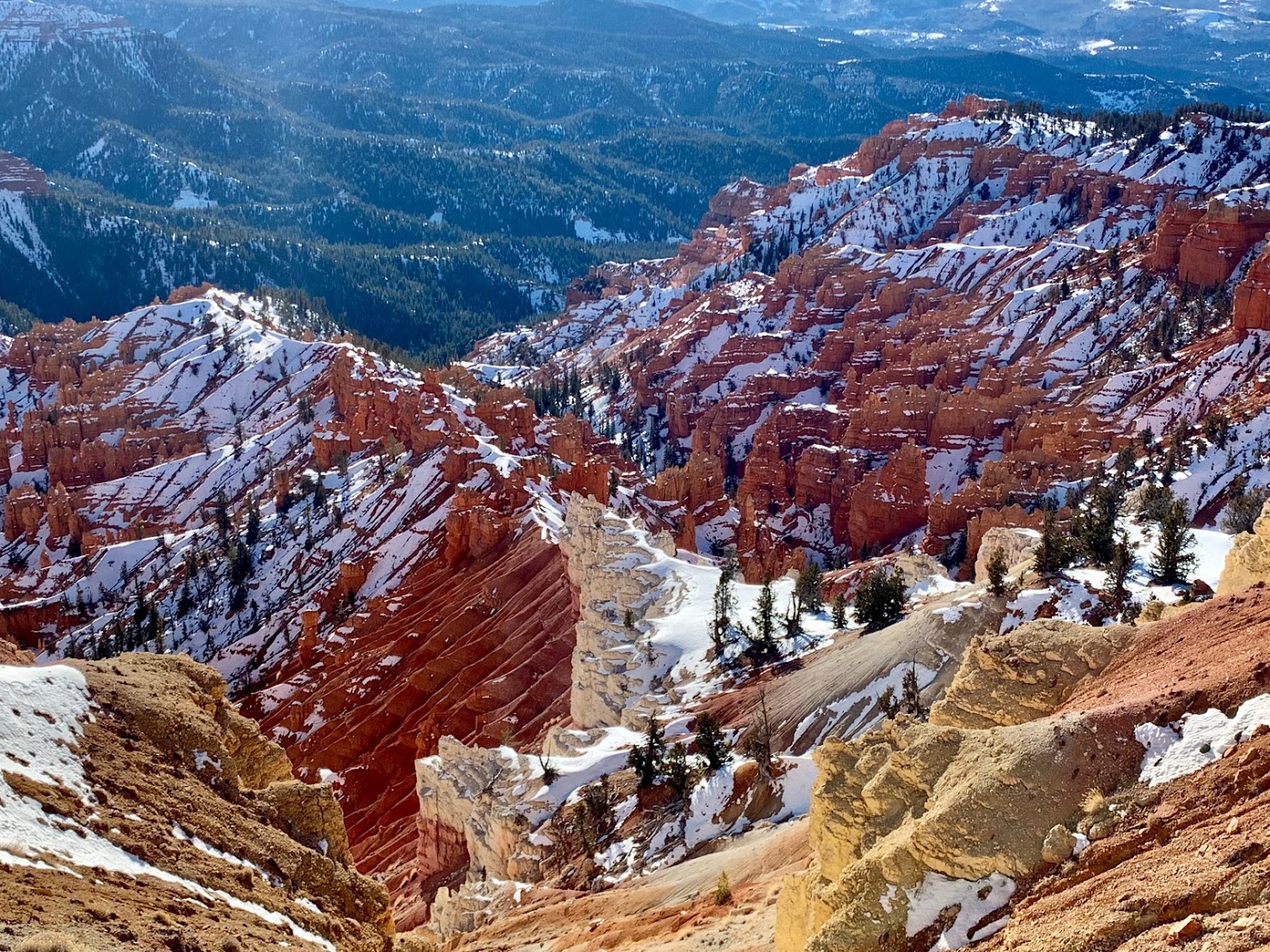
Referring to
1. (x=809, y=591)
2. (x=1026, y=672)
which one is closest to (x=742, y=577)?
(x=809, y=591)

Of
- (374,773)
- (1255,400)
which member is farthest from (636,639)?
(1255,400)

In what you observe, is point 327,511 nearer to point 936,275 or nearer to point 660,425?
point 660,425

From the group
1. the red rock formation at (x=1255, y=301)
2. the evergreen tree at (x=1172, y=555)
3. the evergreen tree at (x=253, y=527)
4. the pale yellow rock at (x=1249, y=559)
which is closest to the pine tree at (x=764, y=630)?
the evergreen tree at (x=1172, y=555)

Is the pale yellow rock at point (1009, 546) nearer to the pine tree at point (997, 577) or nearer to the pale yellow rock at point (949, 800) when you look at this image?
→ the pine tree at point (997, 577)

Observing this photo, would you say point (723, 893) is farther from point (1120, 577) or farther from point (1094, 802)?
point (1120, 577)

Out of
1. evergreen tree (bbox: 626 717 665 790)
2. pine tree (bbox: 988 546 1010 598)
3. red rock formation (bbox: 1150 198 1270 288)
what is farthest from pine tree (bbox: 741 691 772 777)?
red rock formation (bbox: 1150 198 1270 288)

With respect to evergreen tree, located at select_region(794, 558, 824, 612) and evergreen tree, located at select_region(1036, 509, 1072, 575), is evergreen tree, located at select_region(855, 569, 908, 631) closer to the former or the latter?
evergreen tree, located at select_region(794, 558, 824, 612)
